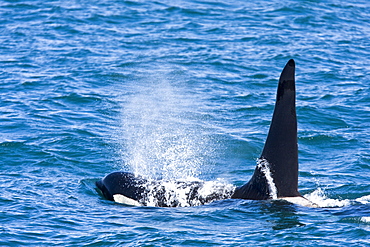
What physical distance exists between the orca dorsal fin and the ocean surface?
35 cm

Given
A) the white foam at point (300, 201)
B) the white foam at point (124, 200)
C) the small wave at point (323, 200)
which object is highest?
the white foam at point (300, 201)

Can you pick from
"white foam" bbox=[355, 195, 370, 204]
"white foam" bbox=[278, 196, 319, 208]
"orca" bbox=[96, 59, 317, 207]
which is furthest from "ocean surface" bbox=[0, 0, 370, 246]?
"orca" bbox=[96, 59, 317, 207]

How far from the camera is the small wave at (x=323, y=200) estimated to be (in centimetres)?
1349

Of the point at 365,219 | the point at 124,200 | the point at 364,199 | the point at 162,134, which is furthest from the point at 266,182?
the point at 162,134

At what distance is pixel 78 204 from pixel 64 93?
9001 millimetres

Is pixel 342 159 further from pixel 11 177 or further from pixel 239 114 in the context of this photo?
pixel 11 177

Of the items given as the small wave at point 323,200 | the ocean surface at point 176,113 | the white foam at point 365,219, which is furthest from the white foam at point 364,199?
the white foam at point 365,219

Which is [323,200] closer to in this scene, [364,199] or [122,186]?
[364,199]

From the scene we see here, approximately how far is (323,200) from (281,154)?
196 cm

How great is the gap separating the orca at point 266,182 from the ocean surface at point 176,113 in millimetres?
295

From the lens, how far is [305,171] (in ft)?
54.9

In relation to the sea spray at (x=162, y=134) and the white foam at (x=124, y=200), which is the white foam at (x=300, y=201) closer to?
the white foam at (x=124, y=200)

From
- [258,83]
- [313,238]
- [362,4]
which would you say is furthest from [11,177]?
[362,4]

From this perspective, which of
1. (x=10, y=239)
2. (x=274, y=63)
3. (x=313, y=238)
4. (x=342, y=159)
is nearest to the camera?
(x=313, y=238)
